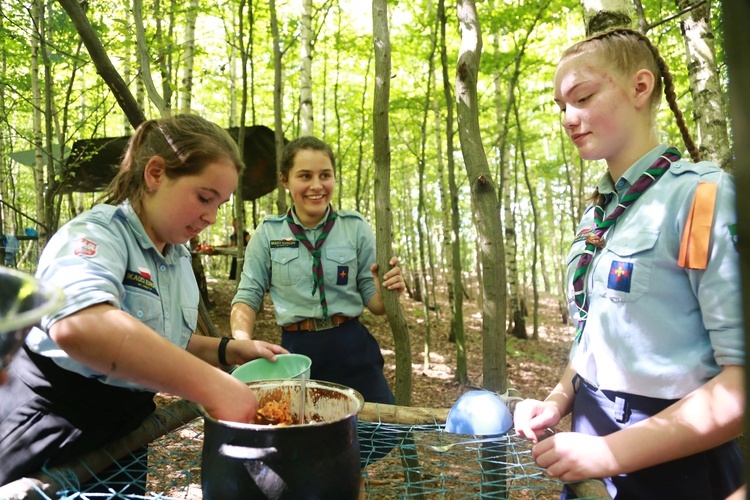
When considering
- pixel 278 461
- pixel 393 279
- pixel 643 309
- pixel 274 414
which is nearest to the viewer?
pixel 278 461

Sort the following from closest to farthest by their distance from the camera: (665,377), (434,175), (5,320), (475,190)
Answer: (5,320)
(665,377)
(475,190)
(434,175)

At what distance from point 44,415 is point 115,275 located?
1.50 feet

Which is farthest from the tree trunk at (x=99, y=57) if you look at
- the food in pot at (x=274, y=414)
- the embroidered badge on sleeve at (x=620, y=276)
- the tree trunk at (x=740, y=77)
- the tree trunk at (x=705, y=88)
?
the tree trunk at (x=705, y=88)

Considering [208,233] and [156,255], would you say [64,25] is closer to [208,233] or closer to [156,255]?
[156,255]

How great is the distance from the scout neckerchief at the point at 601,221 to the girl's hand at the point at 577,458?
1.31ft

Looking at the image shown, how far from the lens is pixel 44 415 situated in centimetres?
141

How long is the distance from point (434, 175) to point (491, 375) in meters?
18.3

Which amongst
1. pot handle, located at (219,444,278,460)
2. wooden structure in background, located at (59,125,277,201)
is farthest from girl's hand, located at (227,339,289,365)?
wooden structure in background, located at (59,125,277,201)

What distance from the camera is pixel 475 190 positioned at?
2801 millimetres

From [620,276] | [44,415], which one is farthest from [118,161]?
[620,276]

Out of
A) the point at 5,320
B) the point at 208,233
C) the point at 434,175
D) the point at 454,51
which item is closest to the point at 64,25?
the point at 454,51

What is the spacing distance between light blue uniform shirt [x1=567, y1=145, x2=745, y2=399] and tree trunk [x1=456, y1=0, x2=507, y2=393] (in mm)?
1348

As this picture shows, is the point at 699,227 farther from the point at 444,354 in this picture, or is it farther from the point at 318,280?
the point at 444,354

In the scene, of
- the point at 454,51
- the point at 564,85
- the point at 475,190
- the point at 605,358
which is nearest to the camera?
the point at 605,358
